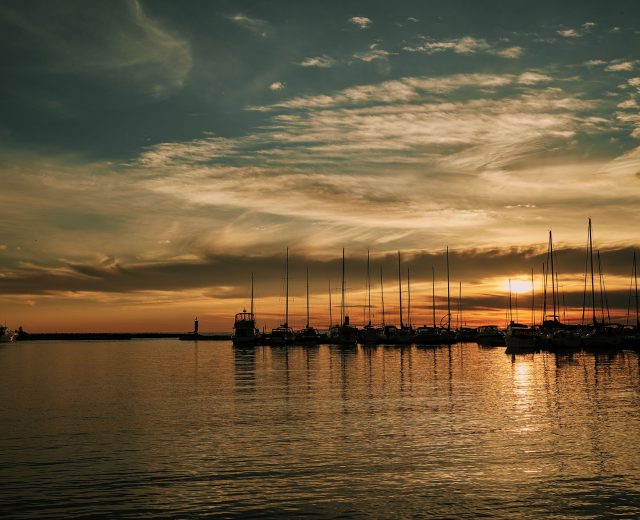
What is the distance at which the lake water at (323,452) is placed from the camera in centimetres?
2094

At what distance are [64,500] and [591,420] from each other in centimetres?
2963

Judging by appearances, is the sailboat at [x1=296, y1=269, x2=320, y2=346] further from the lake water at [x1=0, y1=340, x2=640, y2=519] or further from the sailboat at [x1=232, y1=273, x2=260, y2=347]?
the lake water at [x1=0, y1=340, x2=640, y2=519]

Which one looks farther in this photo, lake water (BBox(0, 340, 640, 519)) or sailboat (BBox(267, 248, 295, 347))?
sailboat (BBox(267, 248, 295, 347))

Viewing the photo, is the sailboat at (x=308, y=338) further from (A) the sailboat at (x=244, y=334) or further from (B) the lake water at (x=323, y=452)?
(B) the lake water at (x=323, y=452)

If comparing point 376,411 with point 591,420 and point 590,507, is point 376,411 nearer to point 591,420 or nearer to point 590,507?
point 591,420

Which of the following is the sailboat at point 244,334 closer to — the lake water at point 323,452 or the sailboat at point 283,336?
the sailboat at point 283,336

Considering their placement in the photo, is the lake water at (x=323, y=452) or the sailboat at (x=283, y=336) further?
the sailboat at (x=283, y=336)

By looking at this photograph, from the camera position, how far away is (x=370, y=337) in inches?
6516

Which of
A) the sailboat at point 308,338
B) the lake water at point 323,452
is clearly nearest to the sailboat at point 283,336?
the sailboat at point 308,338

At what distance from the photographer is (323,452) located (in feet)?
94.0

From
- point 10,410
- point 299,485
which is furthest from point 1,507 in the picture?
point 10,410

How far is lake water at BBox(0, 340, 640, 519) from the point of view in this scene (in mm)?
20938

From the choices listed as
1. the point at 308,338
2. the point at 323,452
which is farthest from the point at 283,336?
the point at 323,452

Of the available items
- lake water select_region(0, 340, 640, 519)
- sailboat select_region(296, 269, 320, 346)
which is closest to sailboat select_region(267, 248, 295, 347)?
sailboat select_region(296, 269, 320, 346)
